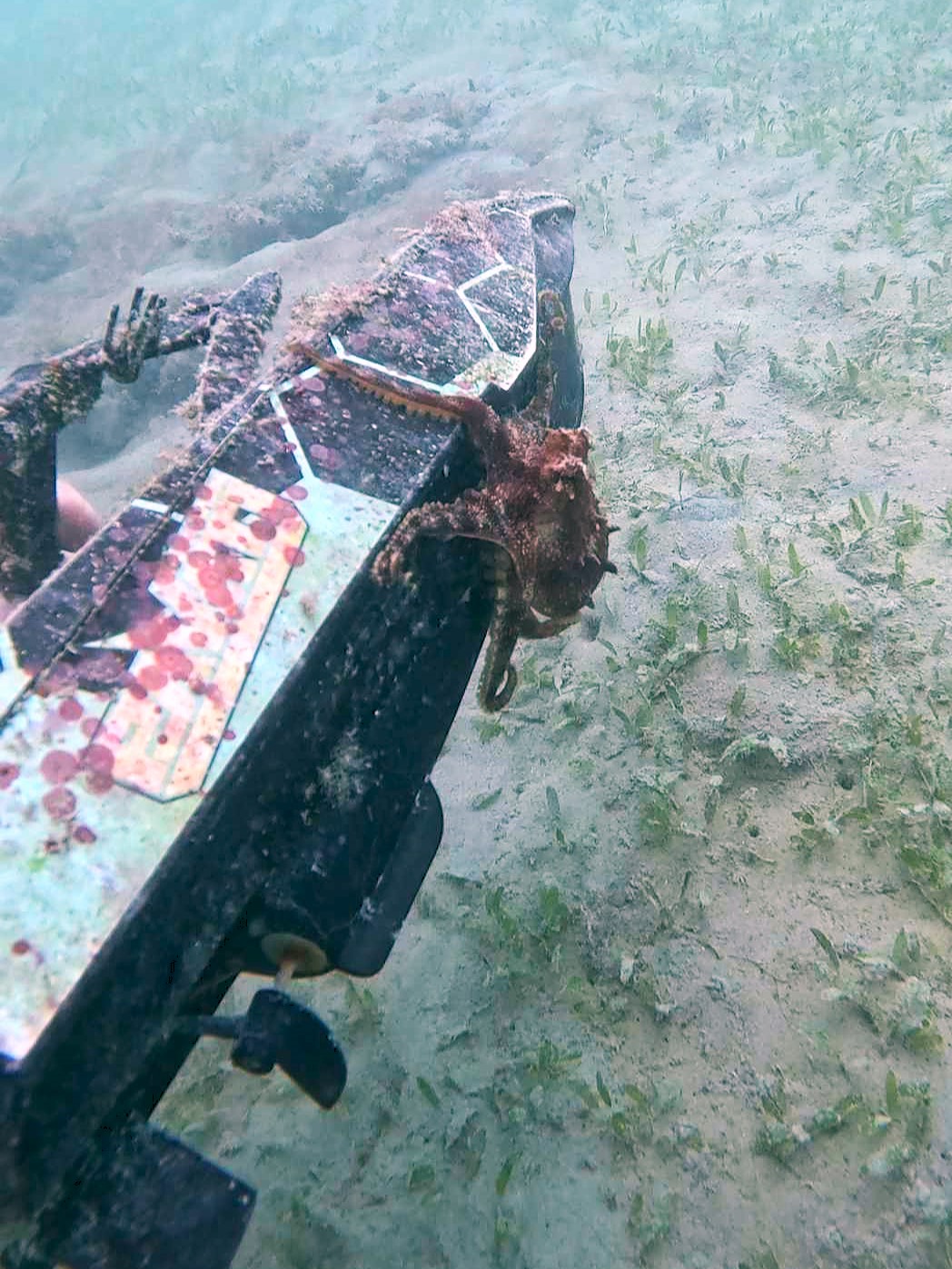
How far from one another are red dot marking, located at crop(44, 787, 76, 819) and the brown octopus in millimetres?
1134

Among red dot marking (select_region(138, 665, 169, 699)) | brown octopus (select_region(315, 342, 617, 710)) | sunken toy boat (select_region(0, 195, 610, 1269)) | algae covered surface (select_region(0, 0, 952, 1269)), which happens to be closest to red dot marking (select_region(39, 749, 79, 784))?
sunken toy boat (select_region(0, 195, 610, 1269))

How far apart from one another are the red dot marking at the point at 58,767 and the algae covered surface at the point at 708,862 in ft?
6.13

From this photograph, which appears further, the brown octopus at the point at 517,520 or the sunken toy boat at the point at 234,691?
the brown octopus at the point at 517,520

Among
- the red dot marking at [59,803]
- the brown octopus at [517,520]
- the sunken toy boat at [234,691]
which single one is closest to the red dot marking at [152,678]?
the sunken toy boat at [234,691]

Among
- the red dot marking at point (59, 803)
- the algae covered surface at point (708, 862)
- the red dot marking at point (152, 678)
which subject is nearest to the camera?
the red dot marking at point (59, 803)

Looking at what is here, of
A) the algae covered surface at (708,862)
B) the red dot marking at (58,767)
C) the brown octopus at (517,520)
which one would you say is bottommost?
the algae covered surface at (708,862)

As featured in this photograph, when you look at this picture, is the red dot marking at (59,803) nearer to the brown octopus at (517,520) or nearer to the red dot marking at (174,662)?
the red dot marking at (174,662)

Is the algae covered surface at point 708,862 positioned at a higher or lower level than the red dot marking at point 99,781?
lower

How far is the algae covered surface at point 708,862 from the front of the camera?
8.17 ft

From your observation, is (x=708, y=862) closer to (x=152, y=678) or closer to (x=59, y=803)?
(x=152, y=678)

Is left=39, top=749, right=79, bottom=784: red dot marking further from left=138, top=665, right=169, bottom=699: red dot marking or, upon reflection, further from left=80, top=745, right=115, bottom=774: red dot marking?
left=138, top=665, right=169, bottom=699: red dot marking

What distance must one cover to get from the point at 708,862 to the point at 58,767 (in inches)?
99.9

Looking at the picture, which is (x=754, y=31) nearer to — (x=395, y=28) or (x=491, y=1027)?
(x=395, y=28)

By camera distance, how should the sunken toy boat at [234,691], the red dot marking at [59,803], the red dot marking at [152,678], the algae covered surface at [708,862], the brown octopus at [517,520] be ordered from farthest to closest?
the brown octopus at [517,520] → the algae covered surface at [708,862] → the red dot marking at [152,678] → the red dot marking at [59,803] → the sunken toy boat at [234,691]
